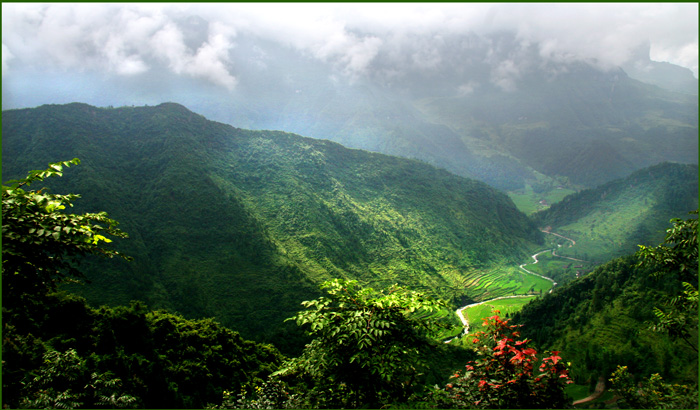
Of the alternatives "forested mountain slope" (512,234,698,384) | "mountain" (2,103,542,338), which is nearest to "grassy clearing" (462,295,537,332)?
"mountain" (2,103,542,338)

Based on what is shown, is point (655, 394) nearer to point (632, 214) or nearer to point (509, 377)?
point (509, 377)

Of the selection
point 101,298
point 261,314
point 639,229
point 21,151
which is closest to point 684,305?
point 261,314

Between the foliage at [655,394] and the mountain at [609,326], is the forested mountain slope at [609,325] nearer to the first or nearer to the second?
the mountain at [609,326]

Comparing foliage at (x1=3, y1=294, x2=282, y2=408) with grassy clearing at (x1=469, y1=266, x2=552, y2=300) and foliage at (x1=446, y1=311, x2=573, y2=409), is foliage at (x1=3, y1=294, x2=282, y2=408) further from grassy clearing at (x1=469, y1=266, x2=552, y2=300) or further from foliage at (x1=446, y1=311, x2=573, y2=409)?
grassy clearing at (x1=469, y1=266, x2=552, y2=300)

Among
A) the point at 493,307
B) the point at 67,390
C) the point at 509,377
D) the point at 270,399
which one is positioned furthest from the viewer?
the point at 493,307

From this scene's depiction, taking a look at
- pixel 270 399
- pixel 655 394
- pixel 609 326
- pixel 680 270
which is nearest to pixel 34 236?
pixel 270 399

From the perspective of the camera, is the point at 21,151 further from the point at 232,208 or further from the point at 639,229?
the point at 639,229
